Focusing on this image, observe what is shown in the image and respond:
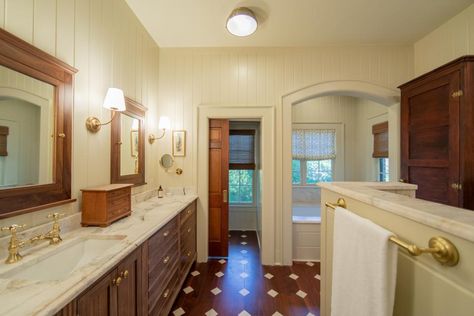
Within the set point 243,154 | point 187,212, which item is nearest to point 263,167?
point 187,212

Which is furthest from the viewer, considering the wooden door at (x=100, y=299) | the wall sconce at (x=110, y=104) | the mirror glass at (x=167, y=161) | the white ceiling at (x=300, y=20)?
the mirror glass at (x=167, y=161)

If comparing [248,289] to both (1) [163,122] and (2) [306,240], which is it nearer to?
(2) [306,240]

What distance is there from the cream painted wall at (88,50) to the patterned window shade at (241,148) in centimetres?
201

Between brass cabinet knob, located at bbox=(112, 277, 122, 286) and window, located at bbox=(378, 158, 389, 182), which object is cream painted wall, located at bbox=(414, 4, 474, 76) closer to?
window, located at bbox=(378, 158, 389, 182)

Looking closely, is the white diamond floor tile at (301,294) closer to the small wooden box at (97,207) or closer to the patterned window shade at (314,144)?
the small wooden box at (97,207)

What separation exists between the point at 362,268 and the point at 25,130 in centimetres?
183

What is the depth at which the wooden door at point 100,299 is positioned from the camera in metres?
0.86

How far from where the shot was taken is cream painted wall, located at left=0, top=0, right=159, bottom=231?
1177mm

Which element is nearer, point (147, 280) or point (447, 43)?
point (147, 280)

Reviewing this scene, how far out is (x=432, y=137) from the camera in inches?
84.1

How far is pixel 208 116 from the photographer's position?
2844 millimetres

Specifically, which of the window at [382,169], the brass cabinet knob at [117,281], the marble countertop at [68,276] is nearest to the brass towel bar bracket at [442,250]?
the marble countertop at [68,276]

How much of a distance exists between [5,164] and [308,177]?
14.8 ft

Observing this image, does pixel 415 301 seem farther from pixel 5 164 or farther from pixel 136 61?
pixel 136 61
